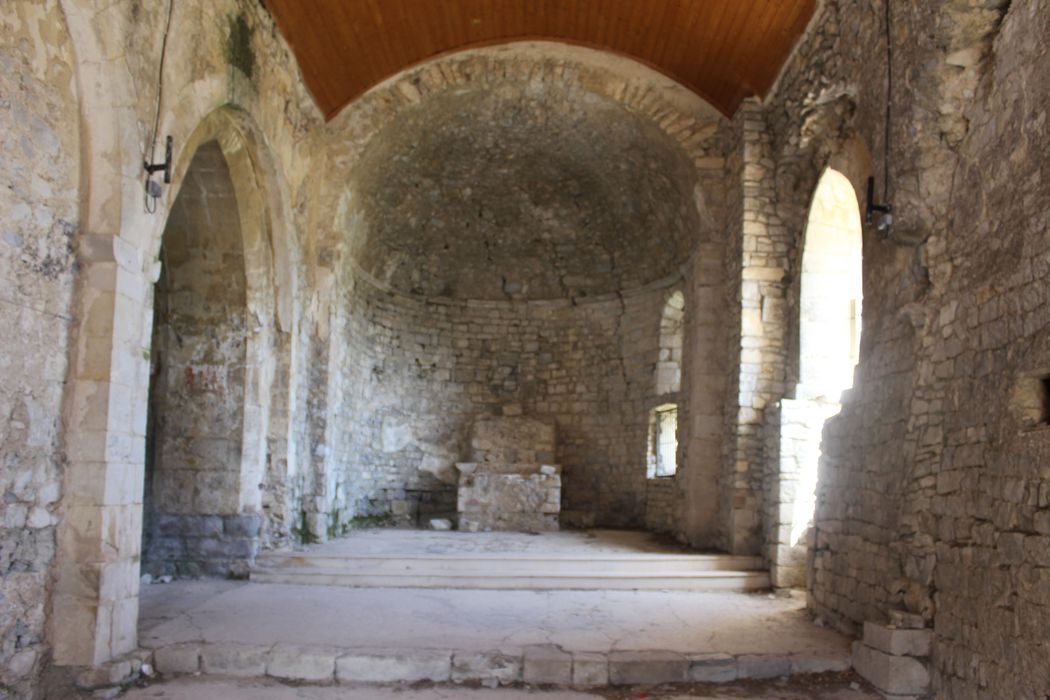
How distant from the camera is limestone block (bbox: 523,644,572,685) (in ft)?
17.1

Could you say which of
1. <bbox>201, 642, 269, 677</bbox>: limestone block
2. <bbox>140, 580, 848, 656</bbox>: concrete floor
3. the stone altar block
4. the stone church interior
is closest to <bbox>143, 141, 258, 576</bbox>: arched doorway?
the stone church interior

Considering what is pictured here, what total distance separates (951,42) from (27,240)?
18.6 feet

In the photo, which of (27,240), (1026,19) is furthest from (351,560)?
(1026,19)

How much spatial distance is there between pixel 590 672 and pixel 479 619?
137 cm

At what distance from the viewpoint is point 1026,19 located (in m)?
4.71

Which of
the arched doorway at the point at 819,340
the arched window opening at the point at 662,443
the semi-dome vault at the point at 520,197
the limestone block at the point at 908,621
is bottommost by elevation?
the limestone block at the point at 908,621

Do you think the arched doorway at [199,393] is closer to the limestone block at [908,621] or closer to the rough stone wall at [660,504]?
the rough stone wall at [660,504]

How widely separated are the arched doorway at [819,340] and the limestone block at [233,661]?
194 inches

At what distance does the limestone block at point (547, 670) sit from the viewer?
17.1 ft

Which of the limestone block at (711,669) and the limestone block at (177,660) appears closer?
the limestone block at (177,660)

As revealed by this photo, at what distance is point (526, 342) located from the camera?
513 inches

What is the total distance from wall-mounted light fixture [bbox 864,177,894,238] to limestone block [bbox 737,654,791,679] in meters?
2.99

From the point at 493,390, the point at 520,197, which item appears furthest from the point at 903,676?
the point at 520,197

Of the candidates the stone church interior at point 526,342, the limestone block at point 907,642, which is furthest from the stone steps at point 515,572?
the limestone block at point 907,642
